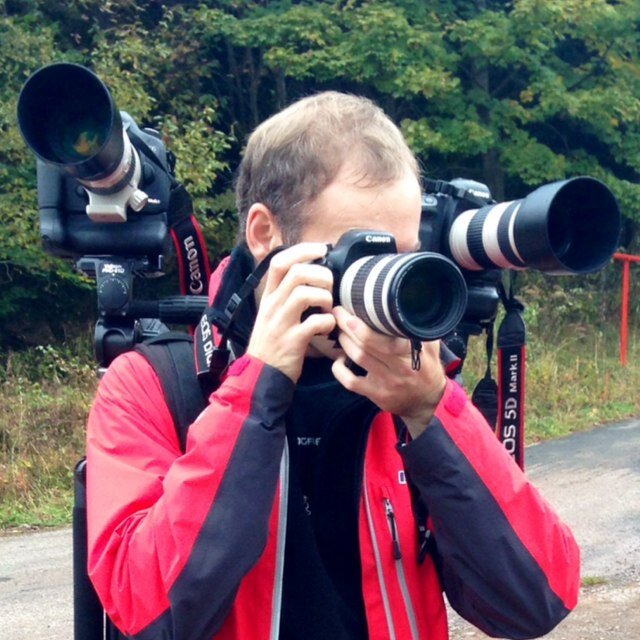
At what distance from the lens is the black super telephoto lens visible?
226 cm

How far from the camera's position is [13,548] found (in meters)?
5.89

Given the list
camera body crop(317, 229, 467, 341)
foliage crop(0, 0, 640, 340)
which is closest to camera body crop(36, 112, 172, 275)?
camera body crop(317, 229, 467, 341)

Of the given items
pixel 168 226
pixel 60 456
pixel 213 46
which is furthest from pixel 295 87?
pixel 168 226

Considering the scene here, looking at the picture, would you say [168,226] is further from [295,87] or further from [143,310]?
[295,87]

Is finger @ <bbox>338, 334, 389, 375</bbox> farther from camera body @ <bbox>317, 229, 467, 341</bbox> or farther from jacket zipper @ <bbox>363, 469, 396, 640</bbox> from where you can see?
jacket zipper @ <bbox>363, 469, 396, 640</bbox>

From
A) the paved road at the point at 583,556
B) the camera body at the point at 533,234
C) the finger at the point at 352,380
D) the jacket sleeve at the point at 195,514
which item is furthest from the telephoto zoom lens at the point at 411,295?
the paved road at the point at 583,556

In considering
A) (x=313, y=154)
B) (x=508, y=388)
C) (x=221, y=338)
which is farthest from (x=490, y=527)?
(x=508, y=388)

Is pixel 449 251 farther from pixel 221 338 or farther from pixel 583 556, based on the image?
pixel 583 556

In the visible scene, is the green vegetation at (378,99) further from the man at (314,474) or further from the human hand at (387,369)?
the human hand at (387,369)

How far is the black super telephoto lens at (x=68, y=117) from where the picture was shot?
2258 millimetres

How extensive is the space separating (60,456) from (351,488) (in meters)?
6.27

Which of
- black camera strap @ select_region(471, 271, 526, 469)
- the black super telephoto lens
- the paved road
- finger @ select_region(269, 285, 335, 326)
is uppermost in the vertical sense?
the black super telephoto lens

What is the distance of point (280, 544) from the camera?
1642mm

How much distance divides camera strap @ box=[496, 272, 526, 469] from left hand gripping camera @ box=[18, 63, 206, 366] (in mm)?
738
